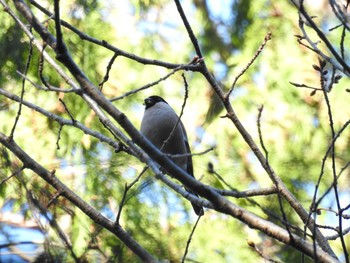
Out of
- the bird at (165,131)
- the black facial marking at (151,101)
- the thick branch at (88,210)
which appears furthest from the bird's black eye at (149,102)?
the thick branch at (88,210)

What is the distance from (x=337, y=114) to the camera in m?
5.82

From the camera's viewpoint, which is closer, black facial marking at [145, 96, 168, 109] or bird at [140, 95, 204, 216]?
bird at [140, 95, 204, 216]

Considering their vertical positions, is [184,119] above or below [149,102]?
above

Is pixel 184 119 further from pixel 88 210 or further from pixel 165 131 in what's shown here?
pixel 88 210

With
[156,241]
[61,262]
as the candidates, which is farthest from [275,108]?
[61,262]

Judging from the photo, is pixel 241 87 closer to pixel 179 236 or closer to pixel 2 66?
pixel 179 236

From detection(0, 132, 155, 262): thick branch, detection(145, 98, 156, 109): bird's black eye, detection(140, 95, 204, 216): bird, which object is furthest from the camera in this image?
detection(145, 98, 156, 109): bird's black eye

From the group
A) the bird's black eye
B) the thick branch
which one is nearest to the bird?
the bird's black eye

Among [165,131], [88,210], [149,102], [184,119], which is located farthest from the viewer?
[184,119]

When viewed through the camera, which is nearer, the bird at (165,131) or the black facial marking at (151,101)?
the bird at (165,131)

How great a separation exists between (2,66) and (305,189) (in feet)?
8.52

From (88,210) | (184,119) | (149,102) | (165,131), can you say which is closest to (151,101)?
(149,102)

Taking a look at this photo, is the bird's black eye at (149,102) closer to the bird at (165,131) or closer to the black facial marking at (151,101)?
the black facial marking at (151,101)

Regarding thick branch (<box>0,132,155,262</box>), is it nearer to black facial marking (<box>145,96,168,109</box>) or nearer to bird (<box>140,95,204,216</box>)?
bird (<box>140,95,204,216</box>)
